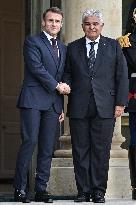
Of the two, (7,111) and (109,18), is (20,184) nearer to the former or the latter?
(109,18)

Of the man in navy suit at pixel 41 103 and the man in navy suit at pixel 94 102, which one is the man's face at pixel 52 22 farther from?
the man in navy suit at pixel 94 102

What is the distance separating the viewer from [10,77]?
1123 cm

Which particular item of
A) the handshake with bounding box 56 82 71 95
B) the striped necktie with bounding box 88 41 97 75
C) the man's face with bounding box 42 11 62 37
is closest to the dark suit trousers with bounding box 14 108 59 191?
the handshake with bounding box 56 82 71 95

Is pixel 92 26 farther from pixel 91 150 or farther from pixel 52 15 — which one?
pixel 91 150

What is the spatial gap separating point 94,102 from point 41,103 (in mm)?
482

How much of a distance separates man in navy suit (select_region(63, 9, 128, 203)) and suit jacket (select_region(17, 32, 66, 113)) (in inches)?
5.7

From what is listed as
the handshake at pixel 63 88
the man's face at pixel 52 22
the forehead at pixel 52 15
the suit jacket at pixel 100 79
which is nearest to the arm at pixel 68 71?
the suit jacket at pixel 100 79

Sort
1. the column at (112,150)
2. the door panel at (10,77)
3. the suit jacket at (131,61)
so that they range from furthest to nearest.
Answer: the door panel at (10,77) → the column at (112,150) → the suit jacket at (131,61)

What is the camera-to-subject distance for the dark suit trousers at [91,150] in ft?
24.8

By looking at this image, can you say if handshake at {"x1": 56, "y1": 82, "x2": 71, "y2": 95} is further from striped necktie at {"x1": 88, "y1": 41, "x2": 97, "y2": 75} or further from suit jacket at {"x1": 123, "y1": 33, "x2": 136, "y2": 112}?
suit jacket at {"x1": 123, "y1": 33, "x2": 136, "y2": 112}

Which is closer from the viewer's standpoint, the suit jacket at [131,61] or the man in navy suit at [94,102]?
the man in navy suit at [94,102]

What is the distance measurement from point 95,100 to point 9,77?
3.85m

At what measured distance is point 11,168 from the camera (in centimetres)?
1120

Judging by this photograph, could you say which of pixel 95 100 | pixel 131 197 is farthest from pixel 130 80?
pixel 131 197
